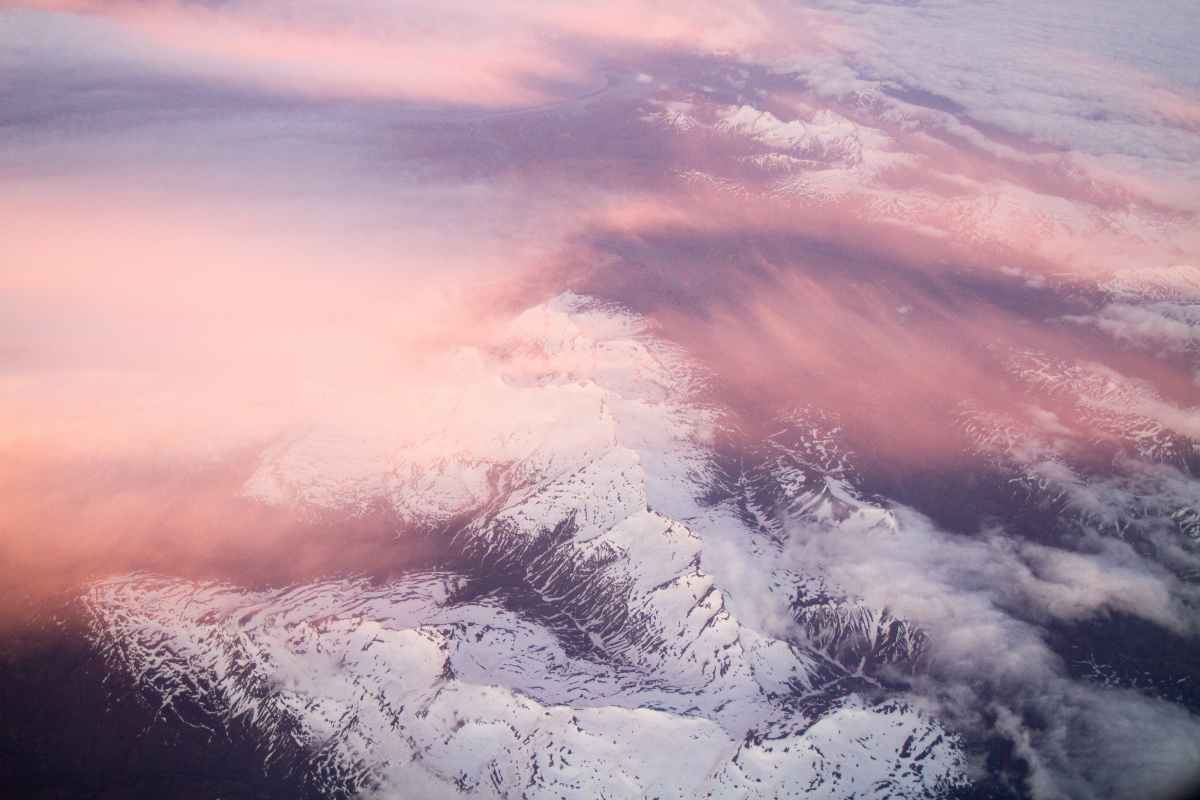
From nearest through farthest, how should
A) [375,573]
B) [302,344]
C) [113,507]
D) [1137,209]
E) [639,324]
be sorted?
[375,573]
[113,507]
[302,344]
[639,324]
[1137,209]

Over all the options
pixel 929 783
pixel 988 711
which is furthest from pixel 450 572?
pixel 988 711

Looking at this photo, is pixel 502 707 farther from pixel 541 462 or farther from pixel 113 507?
pixel 113 507

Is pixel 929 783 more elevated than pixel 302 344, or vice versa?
pixel 302 344

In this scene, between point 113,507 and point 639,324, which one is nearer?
point 113,507

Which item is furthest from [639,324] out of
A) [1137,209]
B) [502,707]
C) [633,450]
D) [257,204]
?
[1137,209]

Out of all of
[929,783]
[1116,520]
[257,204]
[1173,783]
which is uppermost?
[257,204]

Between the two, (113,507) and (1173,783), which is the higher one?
(113,507)

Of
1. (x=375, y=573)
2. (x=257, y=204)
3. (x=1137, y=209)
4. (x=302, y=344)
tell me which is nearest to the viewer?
(x=375, y=573)

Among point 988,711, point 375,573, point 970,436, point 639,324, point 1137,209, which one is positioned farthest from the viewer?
A: point 1137,209

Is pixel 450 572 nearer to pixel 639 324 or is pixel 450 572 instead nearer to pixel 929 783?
pixel 929 783
